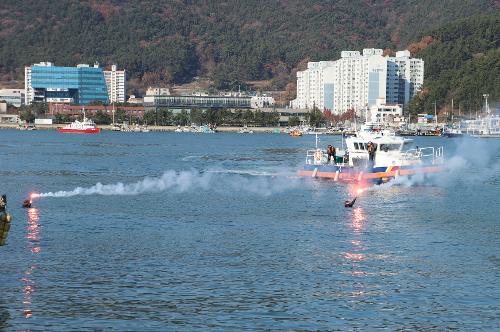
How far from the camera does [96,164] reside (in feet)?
395

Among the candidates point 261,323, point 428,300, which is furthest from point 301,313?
point 428,300

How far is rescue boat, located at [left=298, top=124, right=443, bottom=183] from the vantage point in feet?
279

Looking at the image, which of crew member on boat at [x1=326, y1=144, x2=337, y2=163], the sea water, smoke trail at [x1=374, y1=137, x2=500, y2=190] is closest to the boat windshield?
smoke trail at [x1=374, y1=137, x2=500, y2=190]

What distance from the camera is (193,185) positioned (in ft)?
277

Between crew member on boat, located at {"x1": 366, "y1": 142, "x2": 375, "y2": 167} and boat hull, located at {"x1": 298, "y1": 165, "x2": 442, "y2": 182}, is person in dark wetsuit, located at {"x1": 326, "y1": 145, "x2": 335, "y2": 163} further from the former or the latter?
crew member on boat, located at {"x1": 366, "y1": 142, "x2": 375, "y2": 167}

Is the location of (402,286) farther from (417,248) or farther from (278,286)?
(417,248)

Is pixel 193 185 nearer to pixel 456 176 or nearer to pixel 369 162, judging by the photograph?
pixel 369 162

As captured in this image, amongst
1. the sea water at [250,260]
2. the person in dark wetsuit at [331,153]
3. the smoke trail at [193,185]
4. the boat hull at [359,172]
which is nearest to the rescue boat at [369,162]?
the boat hull at [359,172]

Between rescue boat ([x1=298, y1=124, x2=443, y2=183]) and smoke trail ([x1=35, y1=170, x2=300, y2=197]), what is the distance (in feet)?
10.1

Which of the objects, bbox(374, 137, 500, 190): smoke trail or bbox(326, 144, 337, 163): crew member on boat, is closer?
bbox(374, 137, 500, 190): smoke trail

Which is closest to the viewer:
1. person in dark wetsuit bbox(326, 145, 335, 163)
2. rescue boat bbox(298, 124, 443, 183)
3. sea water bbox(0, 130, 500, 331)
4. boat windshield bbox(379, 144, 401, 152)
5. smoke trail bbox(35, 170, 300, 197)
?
sea water bbox(0, 130, 500, 331)

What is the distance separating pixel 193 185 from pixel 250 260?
A: 4043cm

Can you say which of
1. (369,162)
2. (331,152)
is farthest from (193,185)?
(369,162)

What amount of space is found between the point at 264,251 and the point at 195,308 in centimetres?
1169
